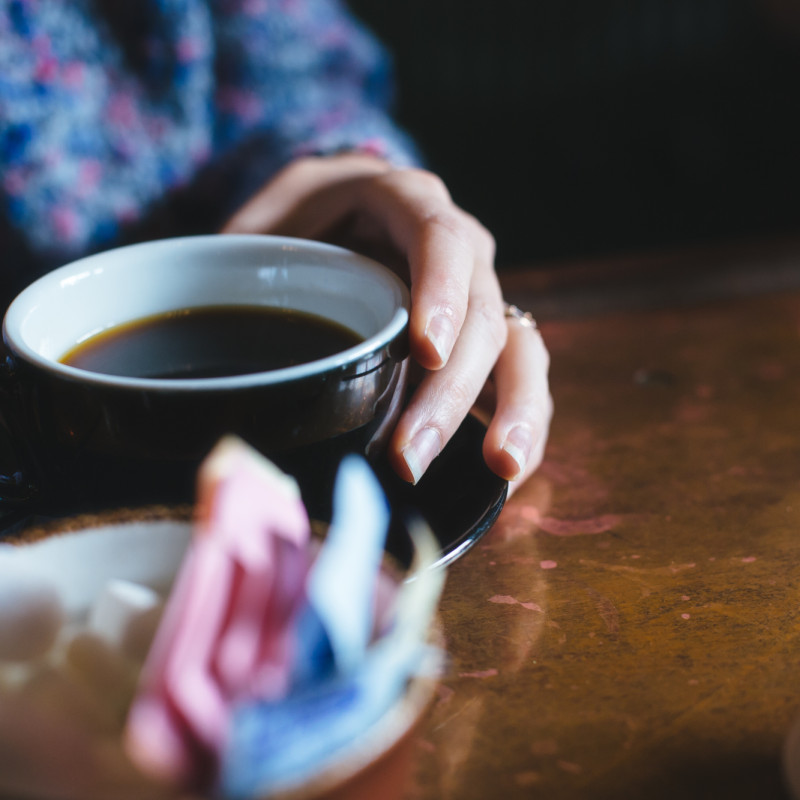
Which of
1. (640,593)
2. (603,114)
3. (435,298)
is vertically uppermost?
(435,298)

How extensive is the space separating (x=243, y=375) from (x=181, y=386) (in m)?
0.06

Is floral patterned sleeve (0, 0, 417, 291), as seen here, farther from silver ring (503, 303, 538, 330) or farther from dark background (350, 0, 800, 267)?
dark background (350, 0, 800, 267)

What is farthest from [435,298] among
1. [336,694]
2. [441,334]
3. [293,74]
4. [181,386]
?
[293,74]

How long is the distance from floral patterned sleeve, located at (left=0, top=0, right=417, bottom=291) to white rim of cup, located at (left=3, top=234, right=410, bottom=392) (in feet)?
1.26

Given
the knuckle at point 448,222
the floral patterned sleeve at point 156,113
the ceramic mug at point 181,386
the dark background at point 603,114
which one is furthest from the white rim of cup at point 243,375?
the dark background at point 603,114

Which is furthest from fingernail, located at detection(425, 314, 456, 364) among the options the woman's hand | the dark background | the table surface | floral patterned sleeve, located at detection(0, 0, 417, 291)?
the dark background

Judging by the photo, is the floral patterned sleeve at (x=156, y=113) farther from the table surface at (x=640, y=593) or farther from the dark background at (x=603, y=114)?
the dark background at (x=603, y=114)

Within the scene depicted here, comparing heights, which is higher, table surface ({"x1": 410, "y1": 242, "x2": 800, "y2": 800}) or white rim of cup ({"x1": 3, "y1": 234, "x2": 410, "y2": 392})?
white rim of cup ({"x1": 3, "y1": 234, "x2": 410, "y2": 392})

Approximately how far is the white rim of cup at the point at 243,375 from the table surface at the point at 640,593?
0.12 m

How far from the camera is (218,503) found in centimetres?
16

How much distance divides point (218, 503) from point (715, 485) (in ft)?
1.16

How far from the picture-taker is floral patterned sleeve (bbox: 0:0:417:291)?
74cm

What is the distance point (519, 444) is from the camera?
387 mm

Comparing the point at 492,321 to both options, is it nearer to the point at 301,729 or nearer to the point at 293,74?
the point at 301,729
